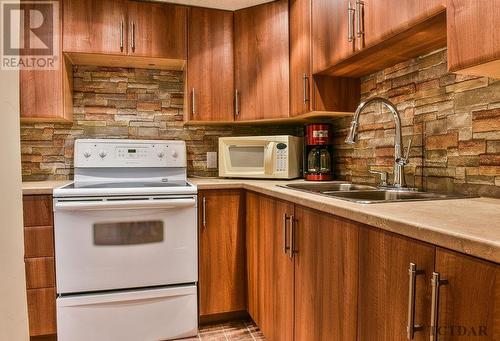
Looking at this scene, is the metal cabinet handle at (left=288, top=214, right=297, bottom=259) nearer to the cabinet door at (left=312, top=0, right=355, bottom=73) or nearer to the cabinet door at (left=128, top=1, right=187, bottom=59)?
the cabinet door at (left=312, top=0, right=355, bottom=73)

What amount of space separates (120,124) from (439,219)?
227cm

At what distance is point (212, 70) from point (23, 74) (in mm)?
1149

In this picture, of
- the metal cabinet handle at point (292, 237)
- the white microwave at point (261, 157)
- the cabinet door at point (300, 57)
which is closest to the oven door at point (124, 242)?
the white microwave at point (261, 157)

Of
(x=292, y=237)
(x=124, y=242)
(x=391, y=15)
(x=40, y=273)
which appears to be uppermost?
(x=391, y=15)

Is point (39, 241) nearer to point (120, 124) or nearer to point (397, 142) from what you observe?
point (120, 124)

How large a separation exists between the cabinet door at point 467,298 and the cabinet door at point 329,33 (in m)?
1.14

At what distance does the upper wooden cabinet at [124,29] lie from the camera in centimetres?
218

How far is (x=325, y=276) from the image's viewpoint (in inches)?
48.8

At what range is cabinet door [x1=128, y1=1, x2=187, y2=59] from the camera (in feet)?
7.43

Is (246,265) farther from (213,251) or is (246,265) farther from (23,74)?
(23,74)

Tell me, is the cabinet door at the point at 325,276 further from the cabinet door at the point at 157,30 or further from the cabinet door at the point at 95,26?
the cabinet door at the point at 95,26

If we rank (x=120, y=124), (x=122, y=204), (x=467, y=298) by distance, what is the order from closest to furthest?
(x=467, y=298) < (x=122, y=204) < (x=120, y=124)

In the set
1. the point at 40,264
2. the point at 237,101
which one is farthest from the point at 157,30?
the point at 40,264

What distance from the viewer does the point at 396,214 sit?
935 millimetres
